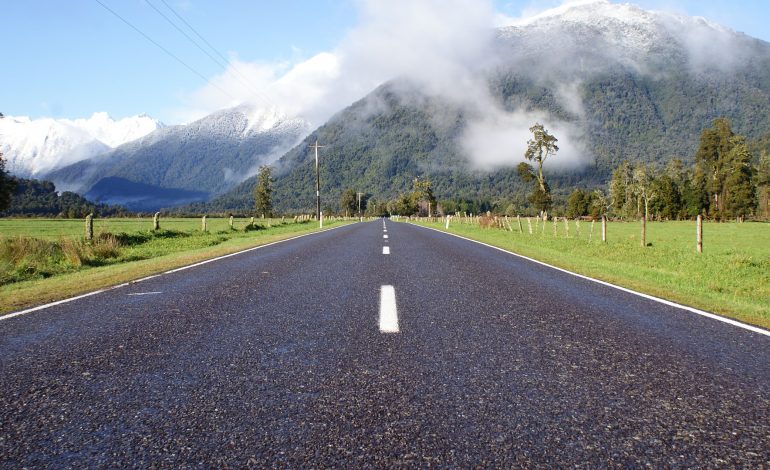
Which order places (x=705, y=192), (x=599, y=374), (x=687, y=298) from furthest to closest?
(x=705, y=192)
(x=687, y=298)
(x=599, y=374)

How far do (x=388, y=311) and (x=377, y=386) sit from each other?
261cm

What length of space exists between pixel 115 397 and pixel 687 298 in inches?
331

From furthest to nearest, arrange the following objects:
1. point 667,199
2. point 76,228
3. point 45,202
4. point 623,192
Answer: point 45,202 < point 623,192 < point 667,199 < point 76,228

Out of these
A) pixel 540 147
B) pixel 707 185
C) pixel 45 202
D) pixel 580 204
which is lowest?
pixel 580 204

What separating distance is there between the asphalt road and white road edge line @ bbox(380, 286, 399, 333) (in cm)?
11

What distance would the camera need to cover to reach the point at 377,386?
3.34 m

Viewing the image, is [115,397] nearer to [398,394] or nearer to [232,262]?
[398,394]

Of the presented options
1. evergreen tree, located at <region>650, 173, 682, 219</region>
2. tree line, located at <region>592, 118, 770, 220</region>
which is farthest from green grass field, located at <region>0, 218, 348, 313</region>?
evergreen tree, located at <region>650, 173, 682, 219</region>

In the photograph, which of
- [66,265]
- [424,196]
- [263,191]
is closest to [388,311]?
[66,265]

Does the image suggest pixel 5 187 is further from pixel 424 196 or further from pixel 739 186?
pixel 424 196

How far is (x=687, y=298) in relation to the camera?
8.11 meters

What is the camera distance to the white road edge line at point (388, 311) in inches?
201

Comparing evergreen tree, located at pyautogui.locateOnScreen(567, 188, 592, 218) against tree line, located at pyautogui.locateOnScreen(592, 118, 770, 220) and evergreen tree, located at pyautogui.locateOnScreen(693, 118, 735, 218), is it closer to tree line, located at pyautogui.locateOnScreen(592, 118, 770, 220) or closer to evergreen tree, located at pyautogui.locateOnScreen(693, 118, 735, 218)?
tree line, located at pyautogui.locateOnScreen(592, 118, 770, 220)

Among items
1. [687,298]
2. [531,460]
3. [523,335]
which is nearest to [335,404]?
[531,460]
